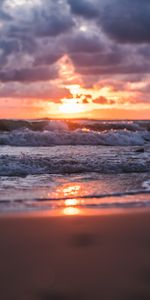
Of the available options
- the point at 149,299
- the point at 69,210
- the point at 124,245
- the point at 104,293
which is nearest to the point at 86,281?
the point at 104,293

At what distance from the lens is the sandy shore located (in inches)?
118

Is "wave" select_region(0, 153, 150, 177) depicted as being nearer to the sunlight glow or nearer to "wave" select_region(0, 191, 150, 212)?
"wave" select_region(0, 191, 150, 212)

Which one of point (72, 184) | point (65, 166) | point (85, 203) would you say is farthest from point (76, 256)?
point (65, 166)

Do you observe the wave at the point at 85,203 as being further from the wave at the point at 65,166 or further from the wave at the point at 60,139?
the wave at the point at 60,139

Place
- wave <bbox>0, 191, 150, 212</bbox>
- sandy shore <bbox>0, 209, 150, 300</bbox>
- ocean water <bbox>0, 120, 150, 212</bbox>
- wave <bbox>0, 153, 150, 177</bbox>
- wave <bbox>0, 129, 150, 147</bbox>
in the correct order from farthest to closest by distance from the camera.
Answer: wave <bbox>0, 129, 150, 147</bbox>
wave <bbox>0, 153, 150, 177</bbox>
ocean water <bbox>0, 120, 150, 212</bbox>
wave <bbox>0, 191, 150, 212</bbox>
sandy shore <bbox>0, 209, 150, 300</bbox>

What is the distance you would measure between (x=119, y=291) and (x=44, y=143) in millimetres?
15403

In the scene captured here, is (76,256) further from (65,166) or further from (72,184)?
(65,166)

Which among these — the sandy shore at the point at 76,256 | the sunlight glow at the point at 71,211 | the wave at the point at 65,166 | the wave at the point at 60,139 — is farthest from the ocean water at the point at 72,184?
the wave at the point at 60,139

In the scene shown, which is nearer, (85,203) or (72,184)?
(85,203)

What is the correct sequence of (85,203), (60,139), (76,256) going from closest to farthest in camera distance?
(76,256), (85,203), (60,139)

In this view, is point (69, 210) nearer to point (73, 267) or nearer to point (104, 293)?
point (73, 267)

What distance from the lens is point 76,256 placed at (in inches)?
142

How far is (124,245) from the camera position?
388 centimetres

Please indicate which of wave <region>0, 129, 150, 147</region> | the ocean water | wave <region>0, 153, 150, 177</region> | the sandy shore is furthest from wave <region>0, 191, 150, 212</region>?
wave <region>0, 129, 150, 147</region>
